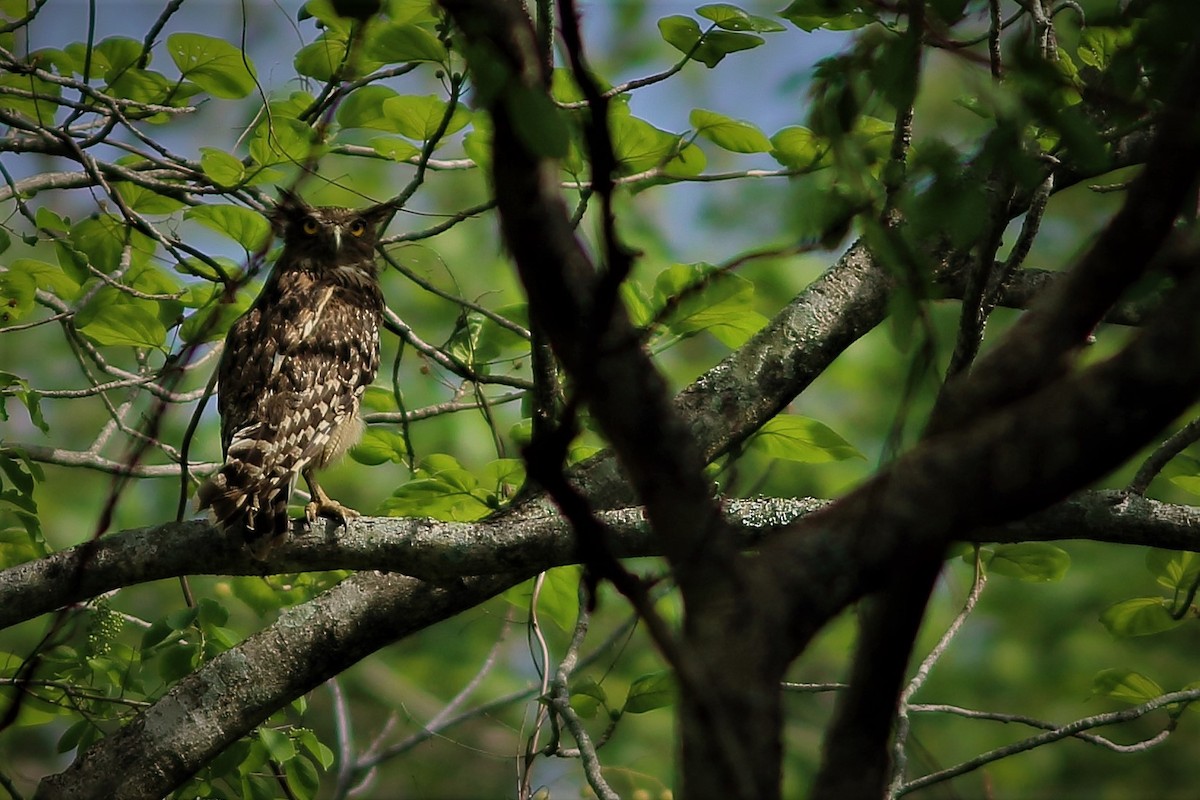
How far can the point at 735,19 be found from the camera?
3197 mm

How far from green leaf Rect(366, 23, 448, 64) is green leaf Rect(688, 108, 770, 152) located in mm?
820

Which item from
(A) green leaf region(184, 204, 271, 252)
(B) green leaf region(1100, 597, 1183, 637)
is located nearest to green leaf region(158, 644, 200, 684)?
(A) green leaf region(184, 204, 271, 252)

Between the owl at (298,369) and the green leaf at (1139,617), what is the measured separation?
7.77 ft

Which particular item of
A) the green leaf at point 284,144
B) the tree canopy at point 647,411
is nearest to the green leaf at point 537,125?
→ the tree canopy at point 647,411

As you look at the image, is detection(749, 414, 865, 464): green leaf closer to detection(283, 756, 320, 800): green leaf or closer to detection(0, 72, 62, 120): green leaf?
detection(283, 756, 320, 800): green leaf

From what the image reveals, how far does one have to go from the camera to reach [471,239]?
9125 mm

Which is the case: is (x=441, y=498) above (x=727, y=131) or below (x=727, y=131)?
below

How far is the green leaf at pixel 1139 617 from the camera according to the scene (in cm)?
384

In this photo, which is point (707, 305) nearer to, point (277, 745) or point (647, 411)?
point (277, 745)

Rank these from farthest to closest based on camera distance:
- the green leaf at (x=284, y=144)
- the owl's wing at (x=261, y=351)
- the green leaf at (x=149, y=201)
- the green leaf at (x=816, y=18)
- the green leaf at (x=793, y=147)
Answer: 1. the owl's wing at (x=261, y=351)
2. the green leaf at (x=149, y=201)
3. the green leaf at (x=793, y=147)
4. the green leaf at (x=284, y=144)
5. the green leaf at (x=816, y=18)

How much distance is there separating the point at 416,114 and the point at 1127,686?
2745 mm

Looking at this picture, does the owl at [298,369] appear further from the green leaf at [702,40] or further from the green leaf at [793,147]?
the green leaf at [793,147]

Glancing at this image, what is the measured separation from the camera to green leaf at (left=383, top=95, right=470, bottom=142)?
357cm

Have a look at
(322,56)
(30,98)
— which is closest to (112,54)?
(30,98)
